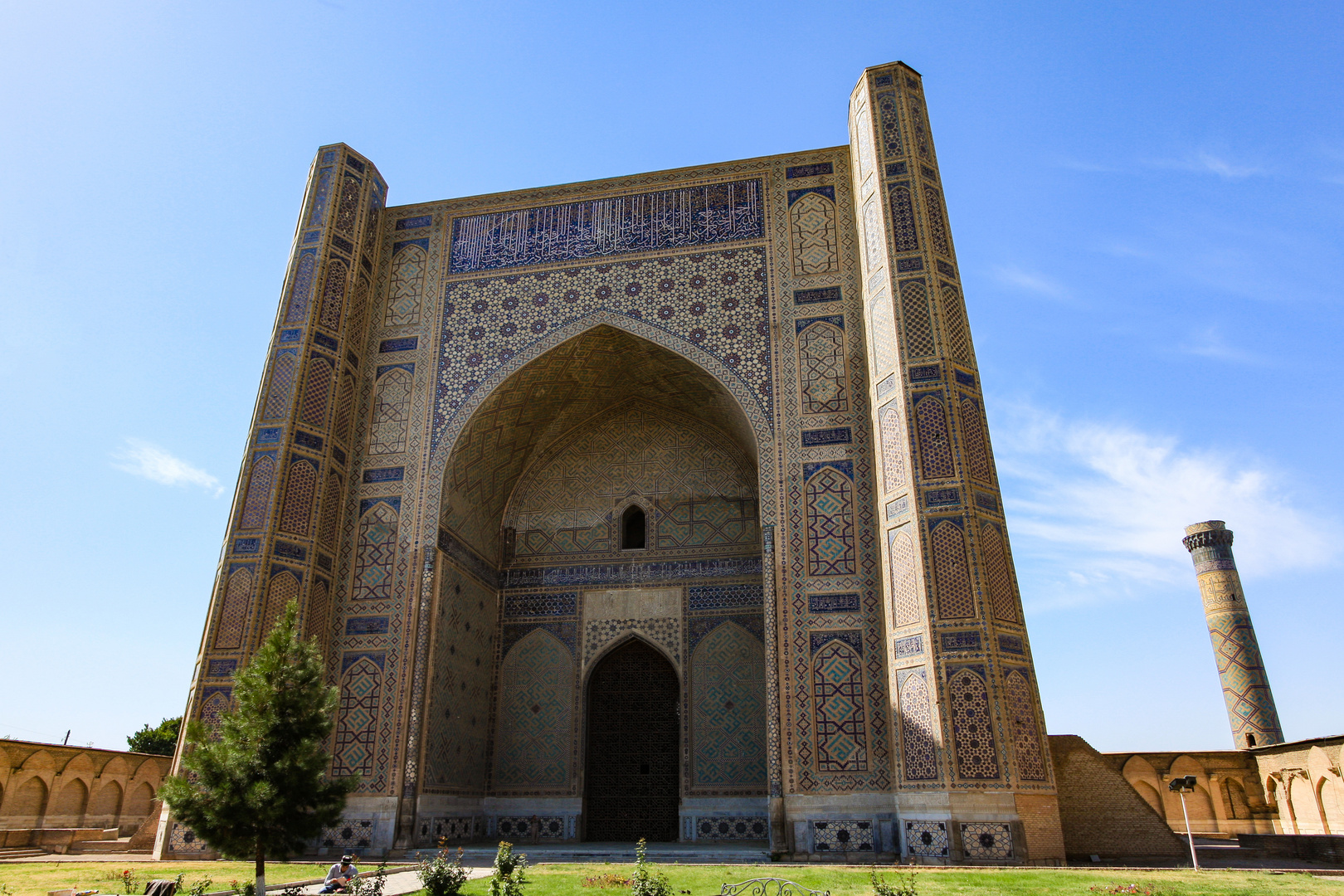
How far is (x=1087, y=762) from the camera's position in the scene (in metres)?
7.76

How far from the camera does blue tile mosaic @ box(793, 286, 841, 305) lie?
984 centimetres

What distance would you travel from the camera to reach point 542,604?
436 inches

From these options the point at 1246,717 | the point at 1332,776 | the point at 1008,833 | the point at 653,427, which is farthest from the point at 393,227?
the point at 1246,717

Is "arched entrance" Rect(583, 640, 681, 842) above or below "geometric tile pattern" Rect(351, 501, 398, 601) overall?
below

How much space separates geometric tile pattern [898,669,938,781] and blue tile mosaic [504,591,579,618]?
14.4 feet

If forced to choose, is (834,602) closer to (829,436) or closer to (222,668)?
(829,436)

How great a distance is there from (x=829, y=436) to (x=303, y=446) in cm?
524

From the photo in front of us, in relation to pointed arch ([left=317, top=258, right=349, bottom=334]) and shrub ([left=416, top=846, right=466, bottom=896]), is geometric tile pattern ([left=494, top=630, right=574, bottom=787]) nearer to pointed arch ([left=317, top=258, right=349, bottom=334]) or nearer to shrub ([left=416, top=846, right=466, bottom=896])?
pointed arch ([left=317, top=258, right=349, bottom=334])

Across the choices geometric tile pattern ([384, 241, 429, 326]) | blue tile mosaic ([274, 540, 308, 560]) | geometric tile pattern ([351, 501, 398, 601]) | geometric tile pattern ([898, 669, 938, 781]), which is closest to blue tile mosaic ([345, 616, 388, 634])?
geometric tile pattern ([351, 501, 398, 601])

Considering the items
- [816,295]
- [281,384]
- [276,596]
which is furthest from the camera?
[816,295]

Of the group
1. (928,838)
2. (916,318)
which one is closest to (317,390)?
(916,318)

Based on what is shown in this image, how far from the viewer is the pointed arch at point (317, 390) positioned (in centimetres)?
962

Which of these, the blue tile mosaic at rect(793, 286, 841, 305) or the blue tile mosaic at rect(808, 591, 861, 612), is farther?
the blue tile mosaic at rect(793, 286, 841, 305)

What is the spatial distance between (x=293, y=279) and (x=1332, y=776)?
13494 mm
